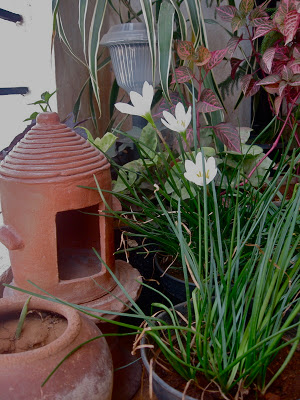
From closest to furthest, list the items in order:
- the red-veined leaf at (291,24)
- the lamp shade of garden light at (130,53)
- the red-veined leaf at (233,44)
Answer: the red-veined leaf at (291,24) < the red-veined leaf at (233,44) < the lamp shade of garden light at (130,53)

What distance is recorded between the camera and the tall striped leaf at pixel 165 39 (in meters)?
1.19

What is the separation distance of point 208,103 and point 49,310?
2.28 feet

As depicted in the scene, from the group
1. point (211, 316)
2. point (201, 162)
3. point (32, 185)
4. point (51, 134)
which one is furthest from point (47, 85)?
point (211, 316)

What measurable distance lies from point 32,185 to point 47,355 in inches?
14.1

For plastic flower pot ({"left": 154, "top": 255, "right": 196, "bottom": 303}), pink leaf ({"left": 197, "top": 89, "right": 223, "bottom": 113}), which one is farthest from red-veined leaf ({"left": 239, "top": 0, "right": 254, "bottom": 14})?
plastic flower pot ({"left": 154, "top": 255, "right": 196, "bottom": 303})

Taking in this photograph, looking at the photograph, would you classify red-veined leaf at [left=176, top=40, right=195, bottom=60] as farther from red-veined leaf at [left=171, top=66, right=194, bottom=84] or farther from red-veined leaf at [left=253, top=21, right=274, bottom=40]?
red-veined leaf at [left=253, top=21, right=274, bottom=40]

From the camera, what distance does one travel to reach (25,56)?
1.46 metres

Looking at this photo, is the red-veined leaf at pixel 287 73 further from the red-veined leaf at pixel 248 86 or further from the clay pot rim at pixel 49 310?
the clay pot rim at pixel 49 310

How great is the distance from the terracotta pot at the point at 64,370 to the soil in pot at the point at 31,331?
37 mm

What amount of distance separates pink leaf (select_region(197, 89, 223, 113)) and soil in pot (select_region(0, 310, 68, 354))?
0.67 metres

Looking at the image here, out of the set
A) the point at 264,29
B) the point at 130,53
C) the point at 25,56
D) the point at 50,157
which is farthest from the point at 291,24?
the point at 25,56

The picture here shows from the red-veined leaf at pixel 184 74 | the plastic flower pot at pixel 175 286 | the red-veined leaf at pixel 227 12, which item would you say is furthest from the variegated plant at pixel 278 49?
the plastic flower pot at pixel 175 286

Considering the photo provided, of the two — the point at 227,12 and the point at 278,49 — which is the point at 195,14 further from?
the point at 278,49

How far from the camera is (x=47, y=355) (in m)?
0.67
